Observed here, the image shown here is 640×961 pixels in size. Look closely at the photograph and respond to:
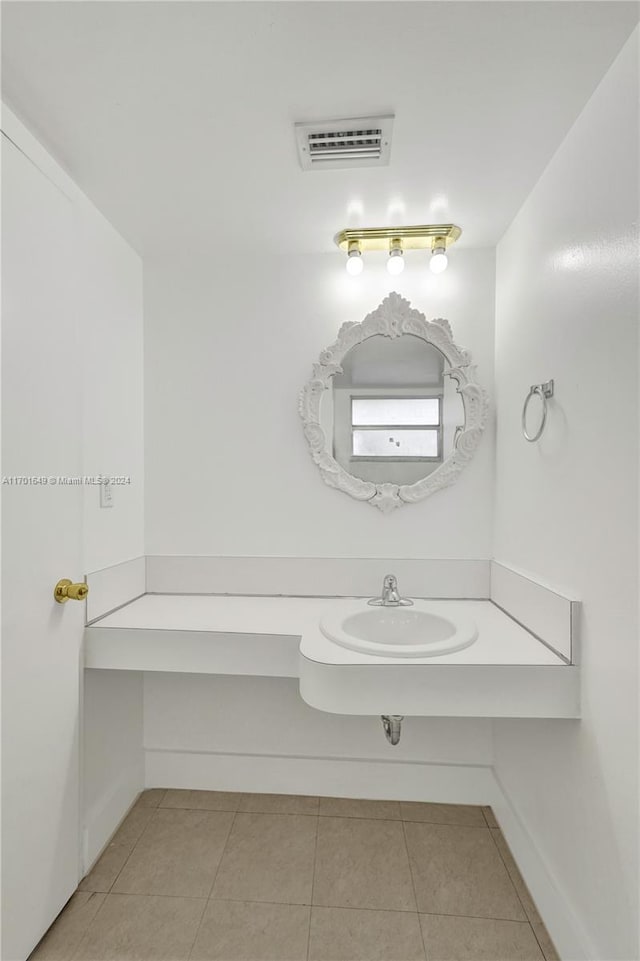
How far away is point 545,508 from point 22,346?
5.30 feet

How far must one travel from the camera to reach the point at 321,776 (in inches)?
87.4

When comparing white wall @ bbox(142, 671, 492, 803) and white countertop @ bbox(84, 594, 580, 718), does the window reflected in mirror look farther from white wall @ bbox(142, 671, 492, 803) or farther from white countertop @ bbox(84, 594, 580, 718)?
white wall @ bbox(142, 671, 492, 803)

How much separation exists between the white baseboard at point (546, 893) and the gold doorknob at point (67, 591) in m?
1.65

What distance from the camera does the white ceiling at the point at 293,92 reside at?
44.4 inches

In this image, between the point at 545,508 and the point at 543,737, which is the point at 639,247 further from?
the point at 543,737

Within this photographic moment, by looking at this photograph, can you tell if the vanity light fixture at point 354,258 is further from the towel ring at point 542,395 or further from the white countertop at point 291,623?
the white countertop at point 291,623

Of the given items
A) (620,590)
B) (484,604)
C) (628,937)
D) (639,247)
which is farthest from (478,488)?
(628,937)

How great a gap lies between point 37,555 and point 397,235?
171 cm

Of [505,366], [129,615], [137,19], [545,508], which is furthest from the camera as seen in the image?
[505,366]

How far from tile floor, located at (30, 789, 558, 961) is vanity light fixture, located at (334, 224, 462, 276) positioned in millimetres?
2195

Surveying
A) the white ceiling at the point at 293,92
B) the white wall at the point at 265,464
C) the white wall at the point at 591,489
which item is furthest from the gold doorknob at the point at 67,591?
the white wall at the point at 591,489

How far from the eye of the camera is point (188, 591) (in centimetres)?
226

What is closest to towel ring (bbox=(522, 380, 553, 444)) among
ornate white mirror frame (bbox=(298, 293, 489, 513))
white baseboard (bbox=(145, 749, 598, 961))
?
ornate white mirror frame (bbox=(298, 293, 489, 513))

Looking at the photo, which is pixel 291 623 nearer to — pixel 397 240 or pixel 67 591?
pixel 67 591
